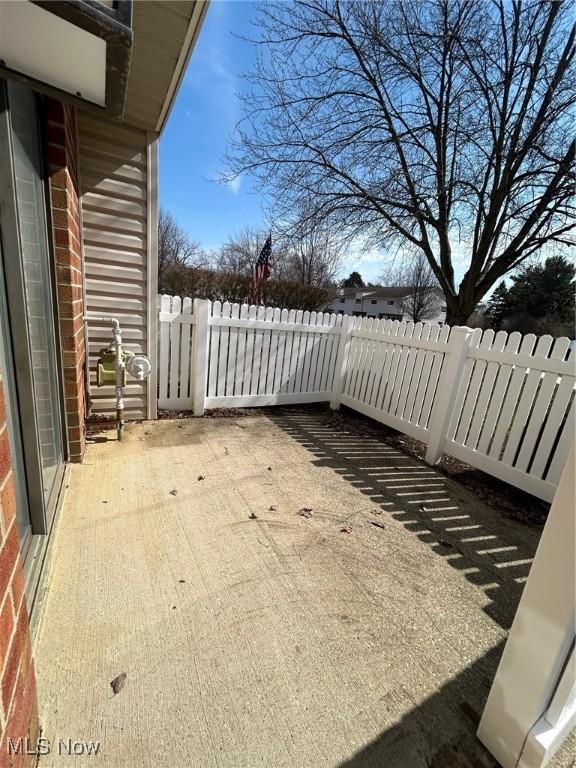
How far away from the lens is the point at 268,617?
1.71m

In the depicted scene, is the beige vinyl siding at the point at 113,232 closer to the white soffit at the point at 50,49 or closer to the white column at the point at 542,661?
the white soffit at the point at 50,49

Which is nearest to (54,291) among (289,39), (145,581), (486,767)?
(145,581)

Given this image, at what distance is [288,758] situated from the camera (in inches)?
47.2

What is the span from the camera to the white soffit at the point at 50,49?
3.25 feet

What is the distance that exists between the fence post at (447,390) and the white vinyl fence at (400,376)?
11 millimetres

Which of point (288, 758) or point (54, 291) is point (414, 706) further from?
point (54, 291)

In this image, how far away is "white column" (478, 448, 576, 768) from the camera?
3.39 feet

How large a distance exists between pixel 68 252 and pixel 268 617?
8.90 feet

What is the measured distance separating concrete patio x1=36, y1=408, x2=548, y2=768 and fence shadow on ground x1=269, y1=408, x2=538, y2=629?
0.02 metres

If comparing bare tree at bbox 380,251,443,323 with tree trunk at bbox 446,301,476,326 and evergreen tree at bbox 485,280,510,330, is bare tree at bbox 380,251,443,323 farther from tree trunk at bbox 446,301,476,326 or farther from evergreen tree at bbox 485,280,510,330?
tree trunk at bbox 446,301,476,326

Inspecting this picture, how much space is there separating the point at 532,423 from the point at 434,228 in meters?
7.22

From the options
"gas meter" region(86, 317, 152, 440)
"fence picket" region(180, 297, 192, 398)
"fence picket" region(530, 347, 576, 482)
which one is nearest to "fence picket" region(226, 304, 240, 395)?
"fence picket" region(180, 297, 192, 398)

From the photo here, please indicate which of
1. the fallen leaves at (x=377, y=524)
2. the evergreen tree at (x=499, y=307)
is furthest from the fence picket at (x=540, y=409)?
the evergreen tree at (x=499, y=307)
